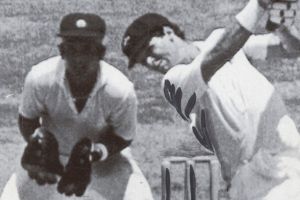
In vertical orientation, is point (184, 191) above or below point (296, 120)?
below

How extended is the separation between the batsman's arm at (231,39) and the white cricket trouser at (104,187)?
702mm

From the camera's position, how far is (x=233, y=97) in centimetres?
496

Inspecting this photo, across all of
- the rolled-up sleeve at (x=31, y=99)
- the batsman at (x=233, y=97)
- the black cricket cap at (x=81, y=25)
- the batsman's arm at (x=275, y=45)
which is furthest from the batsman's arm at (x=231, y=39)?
the rolled-up sleeve at (x=31, y=99)

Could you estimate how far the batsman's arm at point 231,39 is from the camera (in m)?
4.82

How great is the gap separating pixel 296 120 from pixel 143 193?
963mm

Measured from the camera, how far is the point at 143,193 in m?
5.08

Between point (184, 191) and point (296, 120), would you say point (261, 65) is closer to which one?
point (296, 120)

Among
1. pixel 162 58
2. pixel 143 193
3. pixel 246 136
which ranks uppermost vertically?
pixel 162 58

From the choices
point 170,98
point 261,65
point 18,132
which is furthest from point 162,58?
point 18,132

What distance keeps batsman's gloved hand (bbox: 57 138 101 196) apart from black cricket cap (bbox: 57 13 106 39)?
605 millimetres

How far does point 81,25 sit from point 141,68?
416 mm

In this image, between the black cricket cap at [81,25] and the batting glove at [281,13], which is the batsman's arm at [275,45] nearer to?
the batting glove at [281,13]

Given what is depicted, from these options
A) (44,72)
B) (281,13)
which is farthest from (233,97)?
(44,72)

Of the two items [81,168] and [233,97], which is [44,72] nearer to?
[81,168]
